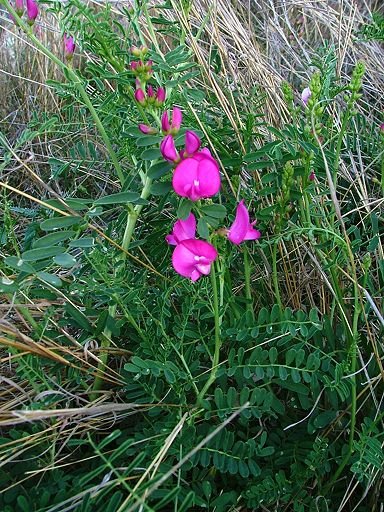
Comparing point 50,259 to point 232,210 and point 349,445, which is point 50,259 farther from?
point 349,445

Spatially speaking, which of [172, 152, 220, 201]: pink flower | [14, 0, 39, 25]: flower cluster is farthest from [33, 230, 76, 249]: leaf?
[14, 0, 39, 25]: flower cluster

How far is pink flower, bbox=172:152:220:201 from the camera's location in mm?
987

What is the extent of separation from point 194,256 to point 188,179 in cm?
13

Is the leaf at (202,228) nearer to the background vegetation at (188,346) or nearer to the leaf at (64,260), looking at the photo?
the background vegetation at (188,346)

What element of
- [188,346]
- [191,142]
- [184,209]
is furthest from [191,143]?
[188,346]

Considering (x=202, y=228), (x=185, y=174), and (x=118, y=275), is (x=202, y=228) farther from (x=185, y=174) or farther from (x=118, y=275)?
(x=118, y=275)

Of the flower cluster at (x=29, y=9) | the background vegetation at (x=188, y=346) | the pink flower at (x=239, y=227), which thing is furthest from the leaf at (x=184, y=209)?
the flower cluster at (x=29, y=9)

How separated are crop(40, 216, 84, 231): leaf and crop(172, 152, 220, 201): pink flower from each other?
0.73ft

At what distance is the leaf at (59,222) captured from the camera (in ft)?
3.57

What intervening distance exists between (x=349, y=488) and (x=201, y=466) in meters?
0.27

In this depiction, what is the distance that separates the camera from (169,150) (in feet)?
3.27

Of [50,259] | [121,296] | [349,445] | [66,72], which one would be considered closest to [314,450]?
[349,445]

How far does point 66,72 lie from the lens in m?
1.21

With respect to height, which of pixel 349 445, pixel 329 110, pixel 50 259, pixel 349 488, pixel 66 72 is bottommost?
pixel 349 488
